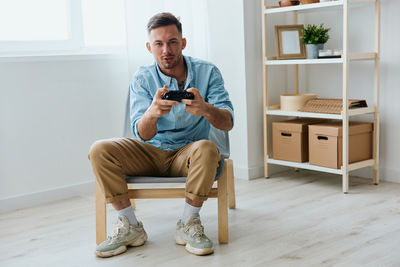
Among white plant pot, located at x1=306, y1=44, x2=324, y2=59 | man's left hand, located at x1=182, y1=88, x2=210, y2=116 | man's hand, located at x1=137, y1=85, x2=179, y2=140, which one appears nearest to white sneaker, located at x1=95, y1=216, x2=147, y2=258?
man's hand, located at x1=137, y1=85, x2=179, y2=140

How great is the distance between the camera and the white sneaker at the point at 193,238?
6.55 ft

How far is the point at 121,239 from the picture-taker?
206cm

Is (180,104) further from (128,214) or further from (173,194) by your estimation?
(128,214)

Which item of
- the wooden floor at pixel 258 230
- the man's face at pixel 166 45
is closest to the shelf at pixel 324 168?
the wooden floor at pixel 258 230

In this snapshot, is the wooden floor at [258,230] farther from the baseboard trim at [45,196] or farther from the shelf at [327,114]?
the shelf at [327,114]

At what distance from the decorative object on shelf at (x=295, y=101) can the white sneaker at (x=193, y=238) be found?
50.8 inches

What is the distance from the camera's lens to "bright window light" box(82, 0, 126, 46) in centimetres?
305

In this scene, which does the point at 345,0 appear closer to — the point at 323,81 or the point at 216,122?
the point at 323,81

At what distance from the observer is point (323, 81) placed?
11.0 feet

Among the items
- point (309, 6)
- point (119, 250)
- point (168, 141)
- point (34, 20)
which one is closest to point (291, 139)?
point (309, 6)

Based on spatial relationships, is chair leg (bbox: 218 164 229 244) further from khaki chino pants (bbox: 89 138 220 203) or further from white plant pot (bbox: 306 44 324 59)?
white plant pot (bbox: 306 44 324 59)

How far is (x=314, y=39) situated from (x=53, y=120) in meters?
1.56

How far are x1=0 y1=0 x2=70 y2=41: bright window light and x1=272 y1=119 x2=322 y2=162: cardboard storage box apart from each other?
141 centimetres

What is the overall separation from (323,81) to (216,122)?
152cm
